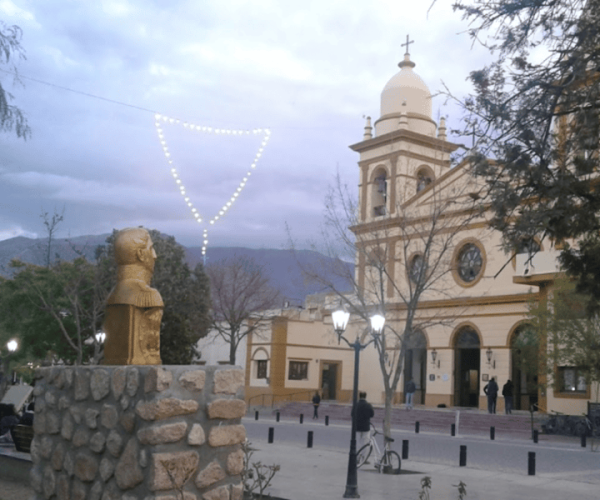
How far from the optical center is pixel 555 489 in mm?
13766

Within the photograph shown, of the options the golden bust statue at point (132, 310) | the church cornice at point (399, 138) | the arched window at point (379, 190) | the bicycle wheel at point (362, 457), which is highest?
the church cornice at point (399, 138)

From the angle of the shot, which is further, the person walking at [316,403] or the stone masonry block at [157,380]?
the person walking at [316,403]

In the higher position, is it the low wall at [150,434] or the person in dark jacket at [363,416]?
the low wall at [150,434]

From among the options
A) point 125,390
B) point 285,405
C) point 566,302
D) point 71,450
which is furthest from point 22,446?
point 285,405

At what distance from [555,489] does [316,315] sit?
3310 centimetres

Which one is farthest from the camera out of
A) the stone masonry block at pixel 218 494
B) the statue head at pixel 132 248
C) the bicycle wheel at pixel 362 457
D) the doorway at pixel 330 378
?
the doorway at pixel 330 378

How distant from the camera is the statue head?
688cm

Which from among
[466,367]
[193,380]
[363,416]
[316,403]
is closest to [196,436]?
[193,380]

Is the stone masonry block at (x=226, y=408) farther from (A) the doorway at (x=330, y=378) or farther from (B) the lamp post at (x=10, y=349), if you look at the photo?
(A) the doorway at (x=330, y=378)

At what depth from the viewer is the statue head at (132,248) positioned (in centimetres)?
688

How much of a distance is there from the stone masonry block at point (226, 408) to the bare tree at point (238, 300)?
119 feet

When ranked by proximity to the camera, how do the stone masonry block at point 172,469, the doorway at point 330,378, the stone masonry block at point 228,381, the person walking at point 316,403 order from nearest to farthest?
the stone masonry block at point 172,469, the stone masonry block at point 228,381, the person walking at point 316,403, the doorway at point 330,378

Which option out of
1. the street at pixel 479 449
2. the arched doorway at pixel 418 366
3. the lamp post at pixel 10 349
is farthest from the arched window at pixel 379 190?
the lamp post at pixel 10 349

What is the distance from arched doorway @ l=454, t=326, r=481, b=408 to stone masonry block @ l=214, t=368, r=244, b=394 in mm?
34471
